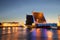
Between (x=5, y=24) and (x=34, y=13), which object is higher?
(x=34, y=13)

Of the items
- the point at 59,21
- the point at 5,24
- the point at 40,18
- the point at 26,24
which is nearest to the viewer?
the point at 59,21

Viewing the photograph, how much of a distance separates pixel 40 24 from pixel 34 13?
281 inches

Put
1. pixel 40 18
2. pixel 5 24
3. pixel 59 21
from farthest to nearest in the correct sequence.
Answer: pixel 5 24 → pixel 40 18 → pixel 59 21

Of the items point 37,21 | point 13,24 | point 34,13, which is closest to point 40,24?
point 37,21

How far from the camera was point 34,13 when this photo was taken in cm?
7350

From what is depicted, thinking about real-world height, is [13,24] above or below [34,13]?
below

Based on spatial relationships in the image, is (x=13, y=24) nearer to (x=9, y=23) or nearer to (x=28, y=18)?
(x=9, y=23)

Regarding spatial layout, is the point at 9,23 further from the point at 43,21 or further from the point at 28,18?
the point at 43,21

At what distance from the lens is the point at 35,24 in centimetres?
6894

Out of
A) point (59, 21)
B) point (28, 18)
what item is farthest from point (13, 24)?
point (59, 21)

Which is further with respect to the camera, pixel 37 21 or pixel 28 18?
pixel 28 18

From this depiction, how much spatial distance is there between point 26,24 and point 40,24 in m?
5.66

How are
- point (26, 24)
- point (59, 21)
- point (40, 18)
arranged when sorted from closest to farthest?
point (59, 21), point (26, 24), point (40, 18)

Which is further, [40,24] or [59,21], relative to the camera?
[40,24]
